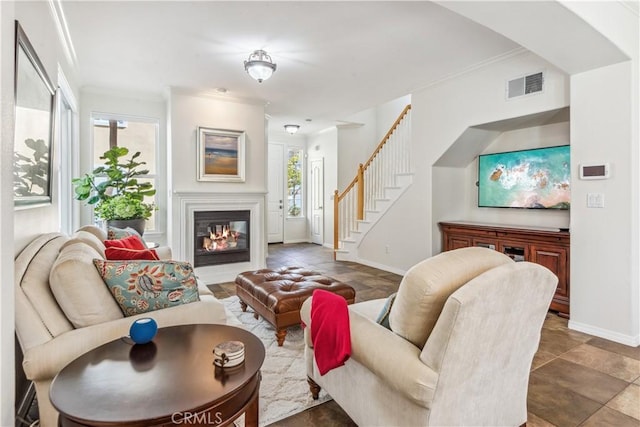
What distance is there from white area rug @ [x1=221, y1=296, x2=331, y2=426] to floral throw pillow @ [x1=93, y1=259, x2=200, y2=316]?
30.5 inches

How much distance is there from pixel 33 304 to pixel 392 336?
1543 millimetres

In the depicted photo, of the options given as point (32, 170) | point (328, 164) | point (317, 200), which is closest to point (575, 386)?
point (32, 170)

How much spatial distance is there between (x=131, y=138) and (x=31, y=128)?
3458mm

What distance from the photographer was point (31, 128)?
185 centimetres

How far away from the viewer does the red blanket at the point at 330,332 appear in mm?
1501

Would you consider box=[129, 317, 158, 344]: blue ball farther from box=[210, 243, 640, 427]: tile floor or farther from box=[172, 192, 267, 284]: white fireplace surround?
box=[172, 192, 267, 284]: white fireplace surround

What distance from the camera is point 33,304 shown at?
1409 mm

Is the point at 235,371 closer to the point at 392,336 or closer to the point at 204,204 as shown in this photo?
the point at 392,336

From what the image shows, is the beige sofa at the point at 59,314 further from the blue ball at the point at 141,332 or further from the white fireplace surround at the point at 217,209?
the white fireplace surround at the point at 217,209

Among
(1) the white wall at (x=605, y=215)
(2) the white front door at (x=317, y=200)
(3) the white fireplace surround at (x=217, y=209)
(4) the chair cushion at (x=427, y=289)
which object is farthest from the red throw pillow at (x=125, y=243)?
(2) the white front door at (x=317, y=200)

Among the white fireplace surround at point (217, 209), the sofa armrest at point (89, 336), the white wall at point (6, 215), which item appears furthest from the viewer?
the white fireplace surround at point (217, 209)

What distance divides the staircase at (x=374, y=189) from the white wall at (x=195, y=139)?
1.82 metres

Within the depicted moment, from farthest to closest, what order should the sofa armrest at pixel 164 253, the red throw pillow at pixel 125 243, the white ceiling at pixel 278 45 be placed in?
the sofa armrest at pixel 164 253
the white ceiling at pixel 278 45
the red throw pillow at pixel 125 243

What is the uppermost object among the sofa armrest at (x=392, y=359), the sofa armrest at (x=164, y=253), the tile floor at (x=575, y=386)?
the sofa armrest at (x=164, y=253)
